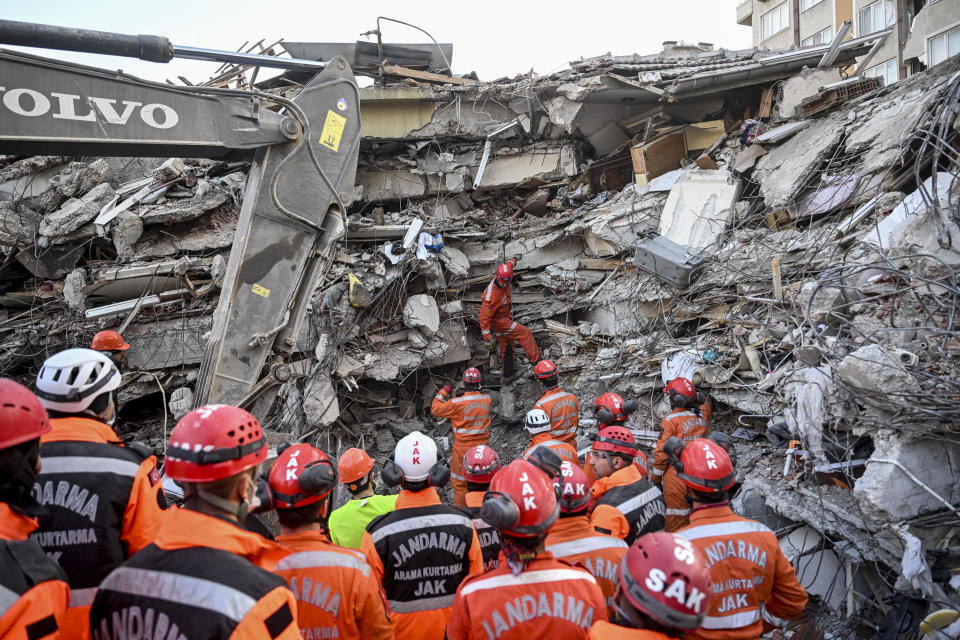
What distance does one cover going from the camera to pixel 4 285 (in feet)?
27.8

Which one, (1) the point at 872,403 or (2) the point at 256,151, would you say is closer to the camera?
(1) the point at 872,403

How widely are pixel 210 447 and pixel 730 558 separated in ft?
8.02

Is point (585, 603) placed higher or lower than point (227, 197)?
lower

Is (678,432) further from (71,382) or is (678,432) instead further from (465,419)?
(71,382)

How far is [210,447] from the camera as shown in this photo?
180 cm

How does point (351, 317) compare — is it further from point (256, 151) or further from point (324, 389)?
point (256, 151)

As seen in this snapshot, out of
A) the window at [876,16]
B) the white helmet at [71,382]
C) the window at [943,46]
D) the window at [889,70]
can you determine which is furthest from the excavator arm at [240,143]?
the window at [876,16]

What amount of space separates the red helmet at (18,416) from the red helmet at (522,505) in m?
1.52

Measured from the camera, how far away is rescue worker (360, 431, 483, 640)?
9.53 ft

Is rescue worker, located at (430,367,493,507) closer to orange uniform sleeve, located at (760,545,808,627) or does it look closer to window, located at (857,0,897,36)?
orange uniform sleeve, located at (760,545,808,627)

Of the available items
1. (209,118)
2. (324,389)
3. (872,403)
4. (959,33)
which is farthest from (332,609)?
(959,33)

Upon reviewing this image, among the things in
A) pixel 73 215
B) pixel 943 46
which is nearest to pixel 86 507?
pixel 73 215

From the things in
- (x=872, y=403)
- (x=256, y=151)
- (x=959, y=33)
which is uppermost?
(x=959, y=33)

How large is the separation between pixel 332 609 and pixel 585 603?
1.04m
